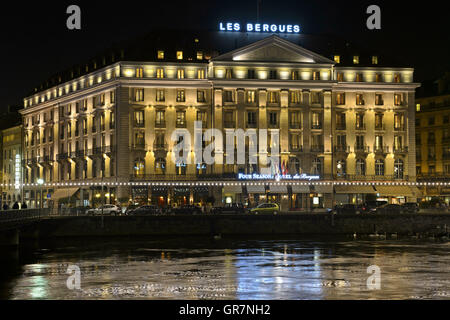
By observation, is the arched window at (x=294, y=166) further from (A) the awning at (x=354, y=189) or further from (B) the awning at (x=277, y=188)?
(A) the awning at (x=354, y=189)

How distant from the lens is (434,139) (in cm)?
13925

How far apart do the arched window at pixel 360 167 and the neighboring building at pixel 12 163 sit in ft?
197

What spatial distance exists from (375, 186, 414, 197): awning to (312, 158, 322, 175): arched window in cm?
863

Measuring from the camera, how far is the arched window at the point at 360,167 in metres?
127

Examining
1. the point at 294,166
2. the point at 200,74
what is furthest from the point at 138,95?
the point at 294,166

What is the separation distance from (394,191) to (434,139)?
19.0 m

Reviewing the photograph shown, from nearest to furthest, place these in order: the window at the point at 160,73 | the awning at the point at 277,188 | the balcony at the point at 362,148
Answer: the awning at the point at 277,188, the window at the point at 160,73, the balcony at the point at 362,148

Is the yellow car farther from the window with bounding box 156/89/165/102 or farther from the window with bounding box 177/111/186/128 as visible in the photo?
the window with bounding box 156/89/165/102

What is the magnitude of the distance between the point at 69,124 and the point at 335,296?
94.2m

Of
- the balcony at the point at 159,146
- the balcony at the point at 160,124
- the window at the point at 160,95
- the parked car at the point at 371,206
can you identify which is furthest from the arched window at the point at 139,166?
the parked car at the point at 371,206

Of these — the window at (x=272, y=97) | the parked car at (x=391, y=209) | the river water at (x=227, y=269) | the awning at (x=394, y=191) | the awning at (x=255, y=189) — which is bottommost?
the river water at (x=227, y=269)

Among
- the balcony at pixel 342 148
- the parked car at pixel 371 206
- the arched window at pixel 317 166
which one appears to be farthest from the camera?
the balcony at pixel 342 148

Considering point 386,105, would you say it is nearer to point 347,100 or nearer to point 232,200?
point 347,100

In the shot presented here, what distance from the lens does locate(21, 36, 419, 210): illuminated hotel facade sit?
12162cm
